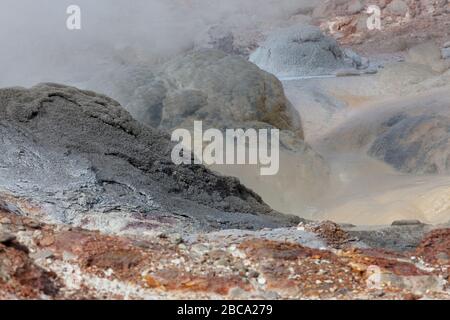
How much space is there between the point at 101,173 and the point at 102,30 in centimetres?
1681

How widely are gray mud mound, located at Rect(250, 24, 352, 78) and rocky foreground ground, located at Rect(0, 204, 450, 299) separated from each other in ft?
50.1

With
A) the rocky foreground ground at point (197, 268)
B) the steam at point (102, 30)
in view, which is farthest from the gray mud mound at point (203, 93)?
the rocky foreground ground at point (197, 268)

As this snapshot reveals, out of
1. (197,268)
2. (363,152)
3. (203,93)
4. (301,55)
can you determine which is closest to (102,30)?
(301,55)

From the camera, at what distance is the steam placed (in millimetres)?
18156

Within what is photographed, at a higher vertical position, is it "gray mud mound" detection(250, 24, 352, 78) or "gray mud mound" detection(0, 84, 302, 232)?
"gray mud mound" detection(250, 24, 352, 78)

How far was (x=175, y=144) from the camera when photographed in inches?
337

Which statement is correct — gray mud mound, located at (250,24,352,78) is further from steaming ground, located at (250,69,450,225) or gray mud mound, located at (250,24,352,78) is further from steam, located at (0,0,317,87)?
steam, located at (0,0,317,87)

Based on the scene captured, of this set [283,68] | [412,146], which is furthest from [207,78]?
[283,68]

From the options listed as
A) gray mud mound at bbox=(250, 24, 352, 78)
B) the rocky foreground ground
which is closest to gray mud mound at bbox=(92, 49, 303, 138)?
gray mud mound at bbox=(250, 24, 352, 78)

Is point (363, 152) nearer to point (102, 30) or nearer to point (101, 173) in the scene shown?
point (101, 173)

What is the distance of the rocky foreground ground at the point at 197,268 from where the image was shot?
152 inches

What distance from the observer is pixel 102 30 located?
2300cm

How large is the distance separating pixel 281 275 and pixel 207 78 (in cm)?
1115

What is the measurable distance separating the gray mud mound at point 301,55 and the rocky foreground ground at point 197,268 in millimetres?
15263
